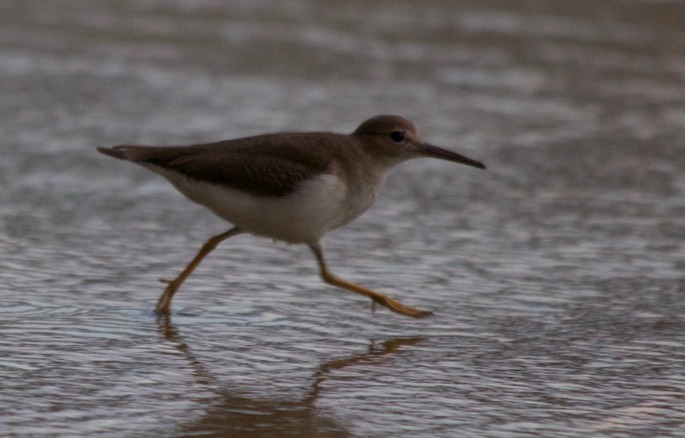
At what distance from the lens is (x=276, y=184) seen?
600 centimetres

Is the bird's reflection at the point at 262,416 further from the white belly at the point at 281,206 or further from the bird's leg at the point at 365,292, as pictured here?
the white belly at the point at 281,206

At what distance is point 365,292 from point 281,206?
0.53 meters

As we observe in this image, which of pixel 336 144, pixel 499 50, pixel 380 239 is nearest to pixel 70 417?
pixel 336 144

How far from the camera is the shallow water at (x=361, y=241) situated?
4844 millimetres

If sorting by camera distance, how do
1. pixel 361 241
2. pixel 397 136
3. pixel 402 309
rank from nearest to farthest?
1. pixel 402 309
2. pixel 397 136
3. pixel 361 241

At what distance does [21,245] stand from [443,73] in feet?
18.7

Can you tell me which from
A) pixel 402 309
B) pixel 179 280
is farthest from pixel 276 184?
pixel 402 309

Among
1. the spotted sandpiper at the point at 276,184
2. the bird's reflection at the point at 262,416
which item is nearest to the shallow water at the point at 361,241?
the bird's reflection at the point at 262,416

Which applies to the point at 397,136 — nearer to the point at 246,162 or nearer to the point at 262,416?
the point at 246,162

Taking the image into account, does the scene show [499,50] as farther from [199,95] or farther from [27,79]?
[27,79]

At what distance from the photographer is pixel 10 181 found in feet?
26.8

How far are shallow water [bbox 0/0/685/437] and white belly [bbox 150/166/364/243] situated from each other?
13.8 inches

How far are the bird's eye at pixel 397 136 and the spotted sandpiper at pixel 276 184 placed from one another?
31 centimetres

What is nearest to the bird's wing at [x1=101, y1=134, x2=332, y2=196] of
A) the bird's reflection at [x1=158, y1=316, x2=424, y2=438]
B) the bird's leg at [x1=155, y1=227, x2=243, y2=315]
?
the bird's leg at [x1=155, y1=227, x2=243, y2=315]
